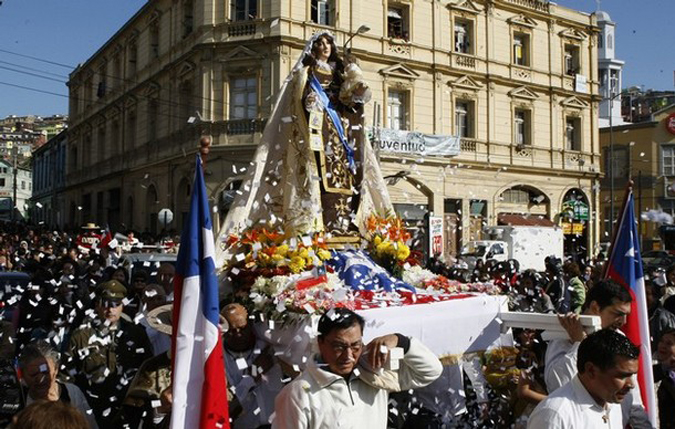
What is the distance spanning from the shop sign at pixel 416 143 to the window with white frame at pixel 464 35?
4013 mm

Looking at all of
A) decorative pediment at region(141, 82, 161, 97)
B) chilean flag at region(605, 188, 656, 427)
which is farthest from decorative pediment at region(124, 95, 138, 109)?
chilean flag at region(605, 188, 656, 427)

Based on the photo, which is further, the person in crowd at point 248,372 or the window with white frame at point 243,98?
the window with white frame at point 243,98

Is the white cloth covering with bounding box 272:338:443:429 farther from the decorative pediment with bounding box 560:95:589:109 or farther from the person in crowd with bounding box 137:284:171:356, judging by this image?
the decorative pediment with bounding box 560:95:589:109

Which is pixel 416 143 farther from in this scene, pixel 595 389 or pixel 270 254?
pixel 595 389

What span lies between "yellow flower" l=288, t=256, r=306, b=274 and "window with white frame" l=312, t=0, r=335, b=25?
19.3 m

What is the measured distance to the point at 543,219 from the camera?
1107 inches

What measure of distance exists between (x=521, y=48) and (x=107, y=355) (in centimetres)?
2671

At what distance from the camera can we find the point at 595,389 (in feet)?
10.0

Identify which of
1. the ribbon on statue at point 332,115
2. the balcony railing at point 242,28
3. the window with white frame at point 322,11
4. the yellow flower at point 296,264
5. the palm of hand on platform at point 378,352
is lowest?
the palm of hand on platform at point 378,352

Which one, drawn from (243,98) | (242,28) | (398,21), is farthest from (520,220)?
(242,28)

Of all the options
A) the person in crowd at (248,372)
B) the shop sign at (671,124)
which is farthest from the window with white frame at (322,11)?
the shop sign at (671,124)

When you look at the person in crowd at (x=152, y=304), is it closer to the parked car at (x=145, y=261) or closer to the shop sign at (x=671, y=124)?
the parked car at (x=145, y=261)

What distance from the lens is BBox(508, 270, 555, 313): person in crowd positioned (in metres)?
8.70

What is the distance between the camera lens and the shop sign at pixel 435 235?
1625 centimetres
